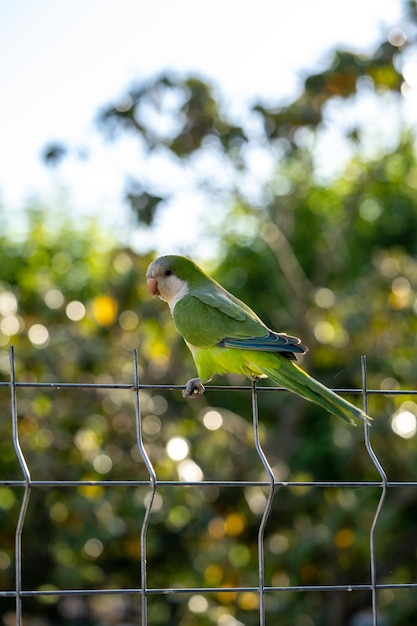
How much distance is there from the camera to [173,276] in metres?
4.36

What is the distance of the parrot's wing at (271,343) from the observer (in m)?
3.40

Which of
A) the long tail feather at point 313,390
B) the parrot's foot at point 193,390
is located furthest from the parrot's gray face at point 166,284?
the long tail feather at point 313,390

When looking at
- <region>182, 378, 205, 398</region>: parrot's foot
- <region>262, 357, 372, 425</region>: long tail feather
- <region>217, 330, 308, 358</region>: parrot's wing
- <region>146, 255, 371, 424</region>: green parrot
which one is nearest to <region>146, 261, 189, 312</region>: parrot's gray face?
<region>146, 255, 371, 424</region>: green parrot

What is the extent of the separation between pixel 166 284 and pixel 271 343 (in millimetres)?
1035

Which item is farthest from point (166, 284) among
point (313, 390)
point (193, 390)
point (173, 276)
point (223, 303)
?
point (313, 390)

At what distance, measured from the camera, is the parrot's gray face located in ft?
14.2

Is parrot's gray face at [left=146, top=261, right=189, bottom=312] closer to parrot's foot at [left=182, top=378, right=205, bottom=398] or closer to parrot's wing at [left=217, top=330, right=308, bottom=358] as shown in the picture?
parrot's wing at [left=217, top=330, right=308, bottom=358]

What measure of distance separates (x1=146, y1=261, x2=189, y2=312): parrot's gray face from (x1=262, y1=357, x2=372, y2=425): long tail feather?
975mm

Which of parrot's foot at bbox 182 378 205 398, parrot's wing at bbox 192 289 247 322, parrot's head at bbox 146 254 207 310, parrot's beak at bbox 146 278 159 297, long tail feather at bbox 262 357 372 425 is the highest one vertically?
long tail feather at bbox 262 357 372 425

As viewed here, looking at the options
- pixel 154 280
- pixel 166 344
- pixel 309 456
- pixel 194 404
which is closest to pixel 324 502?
pixel 194 404

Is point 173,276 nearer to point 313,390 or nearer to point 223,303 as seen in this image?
point 223,303

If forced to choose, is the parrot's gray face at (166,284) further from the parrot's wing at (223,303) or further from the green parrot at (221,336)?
the parrot's wing at (223,303)

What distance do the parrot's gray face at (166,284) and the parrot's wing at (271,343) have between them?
2.15 ft

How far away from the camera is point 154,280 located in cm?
445
